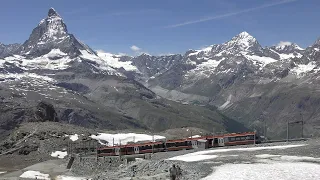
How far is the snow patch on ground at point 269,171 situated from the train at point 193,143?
44833 millimetres

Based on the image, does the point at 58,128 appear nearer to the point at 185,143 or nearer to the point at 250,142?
the point at 185,143

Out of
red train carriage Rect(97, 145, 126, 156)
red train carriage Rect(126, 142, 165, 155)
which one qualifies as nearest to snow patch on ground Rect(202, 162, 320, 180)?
red train carriage Rect(126, 142, 165, 155)

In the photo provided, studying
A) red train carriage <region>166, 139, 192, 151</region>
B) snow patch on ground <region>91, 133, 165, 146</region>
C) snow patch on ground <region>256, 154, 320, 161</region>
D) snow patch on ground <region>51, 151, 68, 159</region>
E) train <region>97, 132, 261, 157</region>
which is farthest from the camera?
snow patch on ground <region>91, 133, 165, 146</region>

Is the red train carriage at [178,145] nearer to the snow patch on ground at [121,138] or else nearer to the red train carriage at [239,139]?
the red train carriage at [239,139]

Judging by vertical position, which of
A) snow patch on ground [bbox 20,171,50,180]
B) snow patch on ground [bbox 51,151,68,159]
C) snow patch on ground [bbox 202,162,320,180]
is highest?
snow patch on ground [bbox 202,162,320,180]

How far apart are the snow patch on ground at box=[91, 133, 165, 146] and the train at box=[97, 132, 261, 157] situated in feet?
111

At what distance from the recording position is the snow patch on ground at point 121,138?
141500 mm

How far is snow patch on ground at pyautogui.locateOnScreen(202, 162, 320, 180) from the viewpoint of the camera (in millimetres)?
43438

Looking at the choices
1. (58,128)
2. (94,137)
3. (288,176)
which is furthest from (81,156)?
(288,176)

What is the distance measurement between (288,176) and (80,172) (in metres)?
57.9

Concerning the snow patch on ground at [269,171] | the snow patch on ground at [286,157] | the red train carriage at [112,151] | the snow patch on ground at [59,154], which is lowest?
the snow patch on ground at [59,154]

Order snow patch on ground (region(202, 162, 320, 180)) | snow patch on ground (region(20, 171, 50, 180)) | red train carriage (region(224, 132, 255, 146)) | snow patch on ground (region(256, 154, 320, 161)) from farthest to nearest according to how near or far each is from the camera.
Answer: red train carriage (region(224, 132, 255, 146)), snow patch on ground (region(20, 171, 50, 180)), snow patch on ground (region(256, 154, 320, 161)), snow patch on ground (region(202, 162, 320, 180))

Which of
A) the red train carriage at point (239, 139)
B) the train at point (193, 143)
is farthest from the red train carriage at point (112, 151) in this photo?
the red train carriage at point (239, 139)

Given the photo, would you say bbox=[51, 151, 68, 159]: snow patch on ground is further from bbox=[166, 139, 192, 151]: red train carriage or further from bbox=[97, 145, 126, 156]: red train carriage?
bbox=[166, 139, 192, 151]: red train carriage
